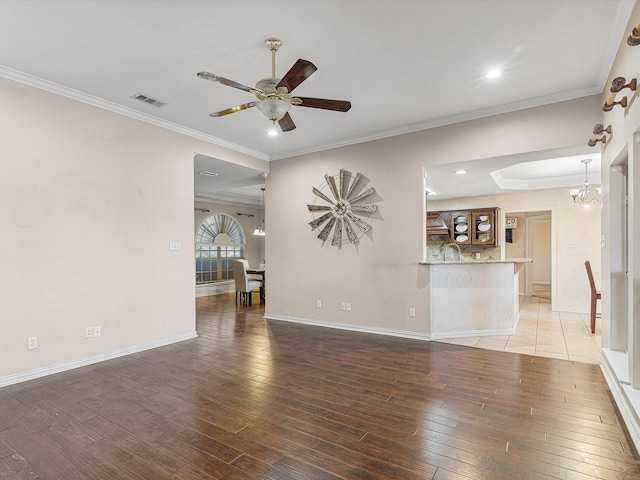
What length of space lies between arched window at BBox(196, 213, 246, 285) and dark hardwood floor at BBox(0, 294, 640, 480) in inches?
213

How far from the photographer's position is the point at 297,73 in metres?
2.38

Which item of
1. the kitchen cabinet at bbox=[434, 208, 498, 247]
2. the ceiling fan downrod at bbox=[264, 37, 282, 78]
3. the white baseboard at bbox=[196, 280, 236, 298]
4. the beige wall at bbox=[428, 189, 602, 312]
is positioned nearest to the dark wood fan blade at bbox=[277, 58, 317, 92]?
the ceiling fan downrod at bbox=[264, 37, 282, 78]

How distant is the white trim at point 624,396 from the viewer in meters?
2.01

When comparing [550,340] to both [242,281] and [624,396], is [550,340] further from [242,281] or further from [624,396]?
[242,281]

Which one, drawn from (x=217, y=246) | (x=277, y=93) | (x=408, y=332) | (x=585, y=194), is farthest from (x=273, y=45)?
(x=217, y=246)

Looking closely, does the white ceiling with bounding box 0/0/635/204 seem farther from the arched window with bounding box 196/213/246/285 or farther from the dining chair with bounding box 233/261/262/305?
the arched window with bounding box 196/213/246/285

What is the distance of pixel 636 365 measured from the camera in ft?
7.21

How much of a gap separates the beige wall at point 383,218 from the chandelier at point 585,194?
96.3 inches

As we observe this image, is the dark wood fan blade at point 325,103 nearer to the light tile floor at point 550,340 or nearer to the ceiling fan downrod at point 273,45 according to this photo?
the ceiling fan downrod at point 273,45

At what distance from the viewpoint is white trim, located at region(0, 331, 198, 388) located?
120 inches

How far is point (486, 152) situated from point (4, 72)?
16.1 feet

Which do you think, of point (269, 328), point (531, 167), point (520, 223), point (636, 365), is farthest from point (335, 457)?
point (520, 223)

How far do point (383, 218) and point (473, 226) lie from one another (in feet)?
14.1

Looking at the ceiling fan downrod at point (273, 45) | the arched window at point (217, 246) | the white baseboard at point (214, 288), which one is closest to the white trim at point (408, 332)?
the ceiling fan downrod at point (273, 45)
